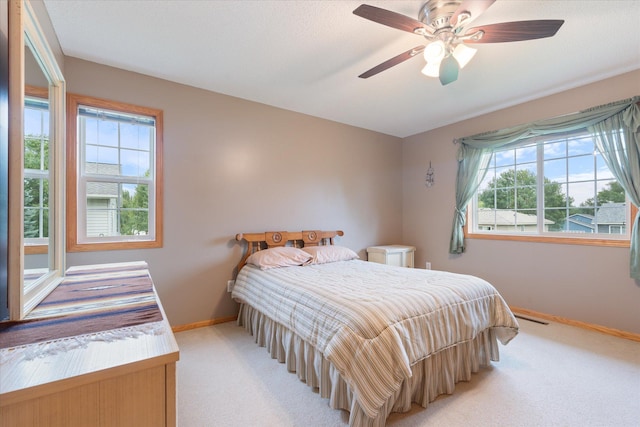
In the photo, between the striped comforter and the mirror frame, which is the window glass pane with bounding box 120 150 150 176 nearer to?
the mirror frame

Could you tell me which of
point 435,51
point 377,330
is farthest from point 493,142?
point 377,330

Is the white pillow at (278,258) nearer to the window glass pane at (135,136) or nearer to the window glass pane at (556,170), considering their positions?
the window glass pane at (135,136)

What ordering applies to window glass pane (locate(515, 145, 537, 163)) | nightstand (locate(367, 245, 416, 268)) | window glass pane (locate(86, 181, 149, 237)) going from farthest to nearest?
nightstand (locate(367, 245, 416, 268)) < window glass pane (locate(515, 145, 537, 163)) < window glass pane (locate(86, 181, 149, 237))

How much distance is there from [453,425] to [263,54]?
115 inches

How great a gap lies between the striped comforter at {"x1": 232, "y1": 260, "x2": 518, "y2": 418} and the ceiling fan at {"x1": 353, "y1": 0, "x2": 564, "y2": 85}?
1.52 meters

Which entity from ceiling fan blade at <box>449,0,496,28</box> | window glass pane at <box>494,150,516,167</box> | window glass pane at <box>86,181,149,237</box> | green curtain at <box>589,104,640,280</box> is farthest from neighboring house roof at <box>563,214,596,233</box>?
window glass pane at <box>86,181,149,237</box>

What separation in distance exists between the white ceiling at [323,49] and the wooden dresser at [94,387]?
2020mm

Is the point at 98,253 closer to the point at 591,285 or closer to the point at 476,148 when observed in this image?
the point at 476,148

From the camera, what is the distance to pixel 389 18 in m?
1.53

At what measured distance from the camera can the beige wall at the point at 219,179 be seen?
2686 millimetres

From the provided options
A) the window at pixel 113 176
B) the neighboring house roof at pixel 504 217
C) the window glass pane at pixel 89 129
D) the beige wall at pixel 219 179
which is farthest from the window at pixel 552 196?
the window glass pane at pixel 89 129

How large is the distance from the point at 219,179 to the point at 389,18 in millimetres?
2223

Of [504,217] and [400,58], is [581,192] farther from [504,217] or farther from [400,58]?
[400,58]

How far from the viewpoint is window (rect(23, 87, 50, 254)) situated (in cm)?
113
